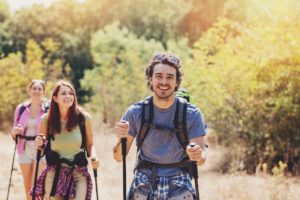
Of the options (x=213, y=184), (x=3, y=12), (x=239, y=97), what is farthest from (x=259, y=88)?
(x=3, y=12)

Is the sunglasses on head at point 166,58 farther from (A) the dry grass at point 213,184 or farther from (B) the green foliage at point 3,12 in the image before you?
(B) the green foliage at point 3,12

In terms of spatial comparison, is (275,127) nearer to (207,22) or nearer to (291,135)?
(291,135)

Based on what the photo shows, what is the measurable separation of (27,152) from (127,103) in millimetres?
15639

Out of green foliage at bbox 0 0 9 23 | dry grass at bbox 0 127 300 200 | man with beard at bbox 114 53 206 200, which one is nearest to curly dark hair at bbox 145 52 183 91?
man with beard at bbox 114 53 206 200

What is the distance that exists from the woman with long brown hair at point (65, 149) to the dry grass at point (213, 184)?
12.2ft

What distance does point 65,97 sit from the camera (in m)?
6.31

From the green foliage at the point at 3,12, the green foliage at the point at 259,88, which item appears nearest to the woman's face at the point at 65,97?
the green foliage at the point at 259,88

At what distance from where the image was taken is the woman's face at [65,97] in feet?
20.7

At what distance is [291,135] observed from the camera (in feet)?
42.6

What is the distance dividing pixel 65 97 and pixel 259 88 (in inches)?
290

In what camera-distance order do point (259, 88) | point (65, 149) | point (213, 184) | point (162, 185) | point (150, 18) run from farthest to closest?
point (150, 18), point (259, 88), point (213, 184), point (65, 149), point (162, 185)

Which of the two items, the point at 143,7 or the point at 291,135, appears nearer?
the point at 291,135

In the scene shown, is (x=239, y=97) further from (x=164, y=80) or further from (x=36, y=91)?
(x=164, y=80)

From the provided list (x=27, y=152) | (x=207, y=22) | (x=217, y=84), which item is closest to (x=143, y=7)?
(x=207, y=22)
